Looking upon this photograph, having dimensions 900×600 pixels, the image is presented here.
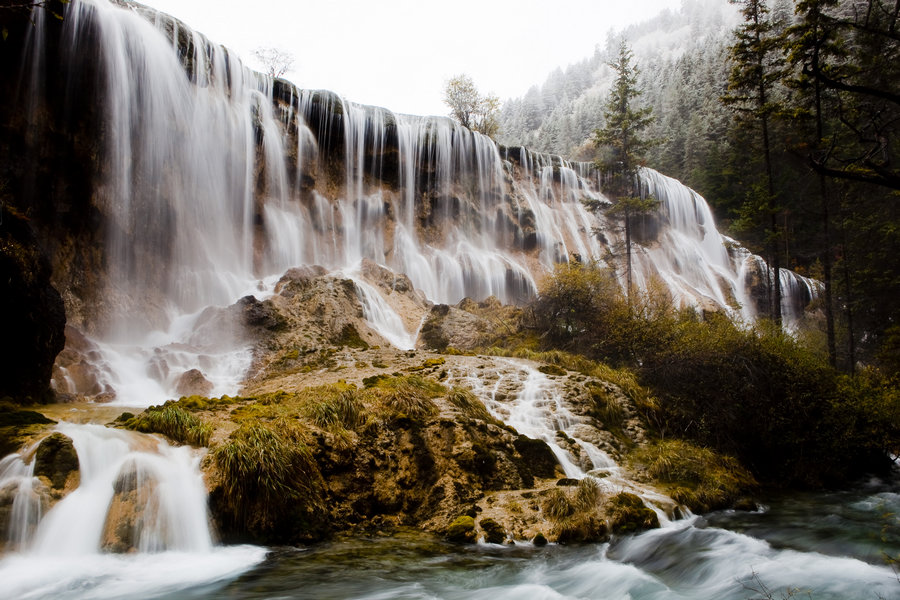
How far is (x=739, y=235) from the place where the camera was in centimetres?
4094

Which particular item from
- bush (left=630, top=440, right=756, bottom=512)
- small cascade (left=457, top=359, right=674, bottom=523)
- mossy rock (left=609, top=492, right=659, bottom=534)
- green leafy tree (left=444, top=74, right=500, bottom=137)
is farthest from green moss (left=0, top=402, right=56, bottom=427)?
green leafy tree (left=444, top=74, right=500, bottom=137)

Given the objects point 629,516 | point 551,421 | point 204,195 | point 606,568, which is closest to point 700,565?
point 629,516

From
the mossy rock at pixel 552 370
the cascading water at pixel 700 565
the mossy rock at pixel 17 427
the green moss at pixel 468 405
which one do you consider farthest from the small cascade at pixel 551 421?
the mossy rock at pixel 17 427

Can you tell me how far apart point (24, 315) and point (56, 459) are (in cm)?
552

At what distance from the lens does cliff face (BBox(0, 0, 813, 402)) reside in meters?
15.0

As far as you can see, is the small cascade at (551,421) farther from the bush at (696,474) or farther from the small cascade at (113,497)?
the small cascade at (113,497)

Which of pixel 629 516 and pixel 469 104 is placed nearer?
pixel 629 516

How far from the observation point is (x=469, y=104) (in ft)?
141

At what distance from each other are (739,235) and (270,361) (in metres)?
40.1

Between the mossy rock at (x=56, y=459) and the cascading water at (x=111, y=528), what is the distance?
2.9 inches

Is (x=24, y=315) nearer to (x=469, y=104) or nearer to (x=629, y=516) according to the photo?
(x=629, y=516)

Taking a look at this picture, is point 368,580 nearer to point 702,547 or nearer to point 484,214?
point 702,547

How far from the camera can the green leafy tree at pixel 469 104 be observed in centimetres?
A: 4266

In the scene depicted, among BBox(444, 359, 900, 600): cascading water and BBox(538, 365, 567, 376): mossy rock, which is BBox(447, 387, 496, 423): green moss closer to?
BBox(444, 359, 900, 600): cascading water
